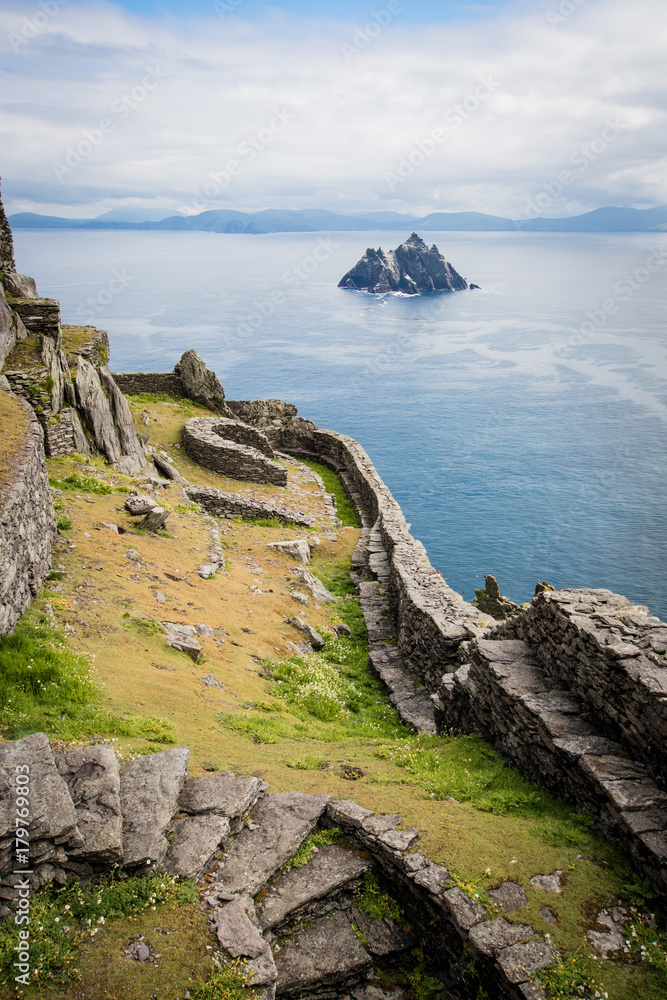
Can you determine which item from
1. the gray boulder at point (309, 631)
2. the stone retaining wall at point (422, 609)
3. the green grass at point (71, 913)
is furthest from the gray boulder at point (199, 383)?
the green grass at point (71, 913)

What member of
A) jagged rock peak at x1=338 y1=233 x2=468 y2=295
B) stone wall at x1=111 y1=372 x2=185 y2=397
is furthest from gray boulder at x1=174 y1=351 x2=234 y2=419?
jagged rock peak at x1=338 y1=233 x2=468 y2=295

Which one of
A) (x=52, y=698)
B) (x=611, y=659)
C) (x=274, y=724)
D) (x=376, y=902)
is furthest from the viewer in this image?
(x=274, y=724)

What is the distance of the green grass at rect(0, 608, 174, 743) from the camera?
8.23 meters

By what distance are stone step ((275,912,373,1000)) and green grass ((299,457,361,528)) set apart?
24594 millimetres

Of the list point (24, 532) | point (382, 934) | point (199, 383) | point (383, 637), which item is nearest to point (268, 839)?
point (382, 934)

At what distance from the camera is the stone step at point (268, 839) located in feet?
23.0

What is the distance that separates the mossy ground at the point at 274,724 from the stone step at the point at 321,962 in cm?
125

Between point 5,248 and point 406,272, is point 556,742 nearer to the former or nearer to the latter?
point 5,248

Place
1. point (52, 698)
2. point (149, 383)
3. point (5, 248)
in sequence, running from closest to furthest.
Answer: point (52, 698) < point (5, 248) < point (149, 383)

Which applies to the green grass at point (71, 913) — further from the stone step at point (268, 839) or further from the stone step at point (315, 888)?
the stone step at point (315, 888)

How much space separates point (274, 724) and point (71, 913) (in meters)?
5.71

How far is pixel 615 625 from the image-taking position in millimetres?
9727

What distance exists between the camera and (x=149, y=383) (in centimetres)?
4159

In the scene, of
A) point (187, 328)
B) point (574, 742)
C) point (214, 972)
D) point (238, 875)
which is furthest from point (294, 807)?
point (187, 328)
